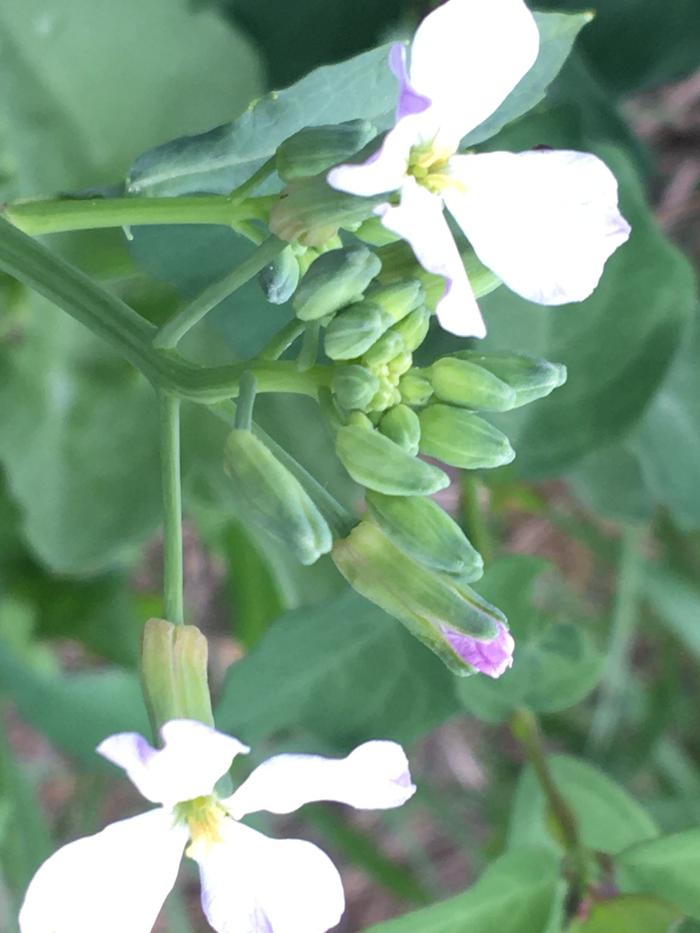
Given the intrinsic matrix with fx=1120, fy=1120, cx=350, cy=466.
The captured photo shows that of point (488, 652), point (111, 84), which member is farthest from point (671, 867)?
point (111, 84)

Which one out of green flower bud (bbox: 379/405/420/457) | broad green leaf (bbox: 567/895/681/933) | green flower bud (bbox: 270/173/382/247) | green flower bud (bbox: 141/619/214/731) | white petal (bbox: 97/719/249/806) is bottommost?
broad green leaf (bbox: 567/895/681/933)

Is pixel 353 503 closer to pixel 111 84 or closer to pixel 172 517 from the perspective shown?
pixel 111 84

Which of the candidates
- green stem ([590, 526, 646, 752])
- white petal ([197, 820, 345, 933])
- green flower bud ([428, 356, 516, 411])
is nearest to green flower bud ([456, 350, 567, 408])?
green flower bud ([428, 356, 516, 411])

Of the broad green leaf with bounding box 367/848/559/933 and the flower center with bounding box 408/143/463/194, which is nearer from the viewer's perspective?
the flower center with bounding box 408/143/463/194

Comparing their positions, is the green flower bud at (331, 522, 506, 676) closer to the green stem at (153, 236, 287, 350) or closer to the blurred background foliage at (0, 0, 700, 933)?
the green stem at (153, 236, 287, 350)

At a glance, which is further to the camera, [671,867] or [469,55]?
[671,867]

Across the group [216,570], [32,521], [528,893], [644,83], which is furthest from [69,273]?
[216,570]

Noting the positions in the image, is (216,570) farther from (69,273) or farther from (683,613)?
(69,273)
